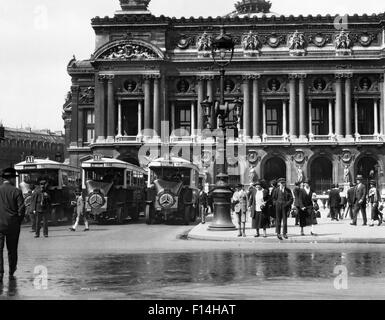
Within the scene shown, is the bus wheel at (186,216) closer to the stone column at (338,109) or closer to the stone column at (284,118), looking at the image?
the stone column at (284,118)

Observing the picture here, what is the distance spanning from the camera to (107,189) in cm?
3145

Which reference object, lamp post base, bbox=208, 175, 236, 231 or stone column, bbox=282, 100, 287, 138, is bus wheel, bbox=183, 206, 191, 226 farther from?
stone column, bbox=282, 100, 287, 138

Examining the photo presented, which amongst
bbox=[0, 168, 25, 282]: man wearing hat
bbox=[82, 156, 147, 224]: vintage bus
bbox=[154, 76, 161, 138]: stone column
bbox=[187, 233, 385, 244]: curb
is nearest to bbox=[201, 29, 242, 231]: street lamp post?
bbox=[187, 233, 385, 244]: curb

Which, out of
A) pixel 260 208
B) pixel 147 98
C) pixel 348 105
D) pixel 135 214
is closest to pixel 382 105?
pixel 348 105

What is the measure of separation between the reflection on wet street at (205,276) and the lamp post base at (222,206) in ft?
21.7

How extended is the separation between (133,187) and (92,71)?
3983cm

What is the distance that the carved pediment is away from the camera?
6475 cm

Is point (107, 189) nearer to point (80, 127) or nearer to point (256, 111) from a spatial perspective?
point (256, 111)

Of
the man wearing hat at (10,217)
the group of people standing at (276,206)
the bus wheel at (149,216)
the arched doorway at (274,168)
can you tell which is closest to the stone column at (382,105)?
the arched doorway at (274,168)

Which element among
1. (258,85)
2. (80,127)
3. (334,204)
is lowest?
(334,204)

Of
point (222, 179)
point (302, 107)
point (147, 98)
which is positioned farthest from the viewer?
point (147, 98)

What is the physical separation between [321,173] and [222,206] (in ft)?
138

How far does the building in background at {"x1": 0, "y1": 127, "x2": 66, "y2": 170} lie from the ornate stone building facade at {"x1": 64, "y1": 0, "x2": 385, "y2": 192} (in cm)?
2425

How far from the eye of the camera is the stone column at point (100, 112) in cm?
6519
